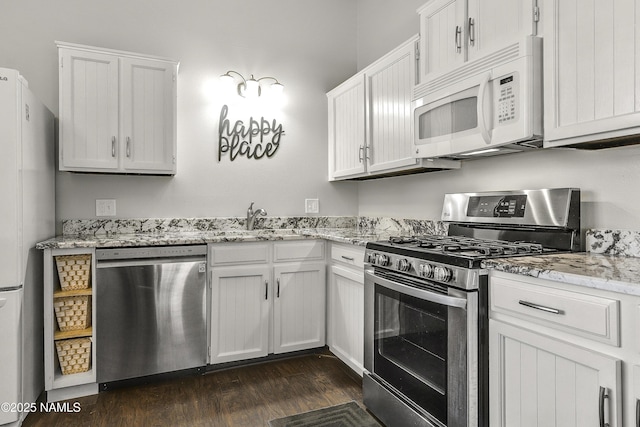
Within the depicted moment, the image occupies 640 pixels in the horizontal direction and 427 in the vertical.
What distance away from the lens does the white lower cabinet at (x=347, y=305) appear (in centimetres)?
249

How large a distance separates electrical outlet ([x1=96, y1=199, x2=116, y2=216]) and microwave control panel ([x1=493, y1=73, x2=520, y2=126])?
264 cm

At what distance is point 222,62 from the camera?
3.32 meters

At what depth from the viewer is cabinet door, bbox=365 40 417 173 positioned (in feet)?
8.23

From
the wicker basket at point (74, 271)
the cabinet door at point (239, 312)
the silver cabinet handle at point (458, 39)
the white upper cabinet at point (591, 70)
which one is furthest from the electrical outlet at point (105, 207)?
the white upper cabinet at point (591, 70)

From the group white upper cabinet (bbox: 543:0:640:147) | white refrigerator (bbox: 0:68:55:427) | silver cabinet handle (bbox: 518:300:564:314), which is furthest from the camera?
white refrigerator (bbox: 0:68:55:427)

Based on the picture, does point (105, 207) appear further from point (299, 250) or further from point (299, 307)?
point (299, 307)

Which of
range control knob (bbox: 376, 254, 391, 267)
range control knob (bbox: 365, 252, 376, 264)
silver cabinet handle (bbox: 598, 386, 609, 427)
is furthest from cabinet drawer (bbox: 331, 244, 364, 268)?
silver cabinet handle (bbox: 598, 386, 609, 427)

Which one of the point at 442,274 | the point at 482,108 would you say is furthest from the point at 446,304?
the point at 482,108

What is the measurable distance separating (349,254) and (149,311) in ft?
4.29

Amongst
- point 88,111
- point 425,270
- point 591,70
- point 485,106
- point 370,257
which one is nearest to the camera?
point 591,70

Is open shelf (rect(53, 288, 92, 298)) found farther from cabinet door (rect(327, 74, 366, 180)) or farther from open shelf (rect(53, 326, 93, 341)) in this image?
cabinet door (rect(327, 74, 366, 180))

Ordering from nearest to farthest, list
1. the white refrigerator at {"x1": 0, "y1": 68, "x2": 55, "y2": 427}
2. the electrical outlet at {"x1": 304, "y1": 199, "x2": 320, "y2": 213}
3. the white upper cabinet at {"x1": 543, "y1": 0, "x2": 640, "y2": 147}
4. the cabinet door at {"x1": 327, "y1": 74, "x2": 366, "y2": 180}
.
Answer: the white upper cabinet at {"x1": 543, "y1": 0, "x2": 640, "y2": 147}, the white refrigerator at {"x1": 0, "y1": 68, "x2": 55, "y2": 427}, the cabinet door at {"x1": 327, "y1": 74, "x2": 366, "y2": 180}, the electrical outlet at {"x1": 304, "y1": 199, "x2": 320, "y2": 213}

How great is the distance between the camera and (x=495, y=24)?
1870 millimetres

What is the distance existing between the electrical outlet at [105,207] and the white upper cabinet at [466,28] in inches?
92.2
